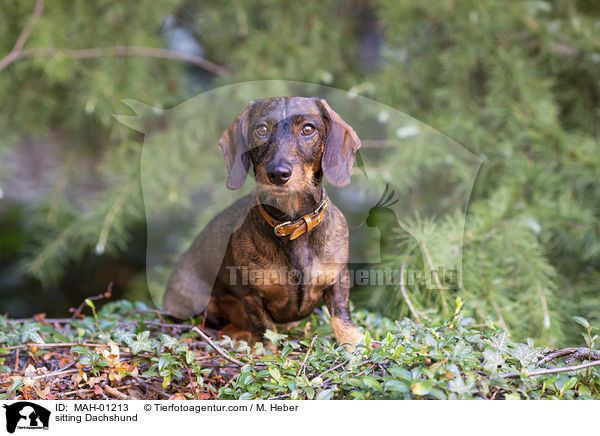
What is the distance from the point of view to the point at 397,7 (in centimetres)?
228

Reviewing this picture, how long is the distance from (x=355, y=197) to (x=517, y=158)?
111 cm

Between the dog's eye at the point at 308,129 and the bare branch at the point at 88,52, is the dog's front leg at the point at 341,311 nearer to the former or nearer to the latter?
the dog's eye at the point at 308,129

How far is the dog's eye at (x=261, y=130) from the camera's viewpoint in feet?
3.67

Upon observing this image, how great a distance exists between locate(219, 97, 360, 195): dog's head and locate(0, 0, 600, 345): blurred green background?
0.72m

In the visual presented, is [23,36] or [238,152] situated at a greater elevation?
[23,36]

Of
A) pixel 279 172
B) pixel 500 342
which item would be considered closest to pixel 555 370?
pixel 500 342

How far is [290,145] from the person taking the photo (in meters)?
1.09

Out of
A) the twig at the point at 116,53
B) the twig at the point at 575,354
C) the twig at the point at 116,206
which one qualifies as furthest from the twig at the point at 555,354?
the twig at the point at 116,53

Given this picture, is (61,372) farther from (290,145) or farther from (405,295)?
(405,295)

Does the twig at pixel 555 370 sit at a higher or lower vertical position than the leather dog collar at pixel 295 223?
lower
